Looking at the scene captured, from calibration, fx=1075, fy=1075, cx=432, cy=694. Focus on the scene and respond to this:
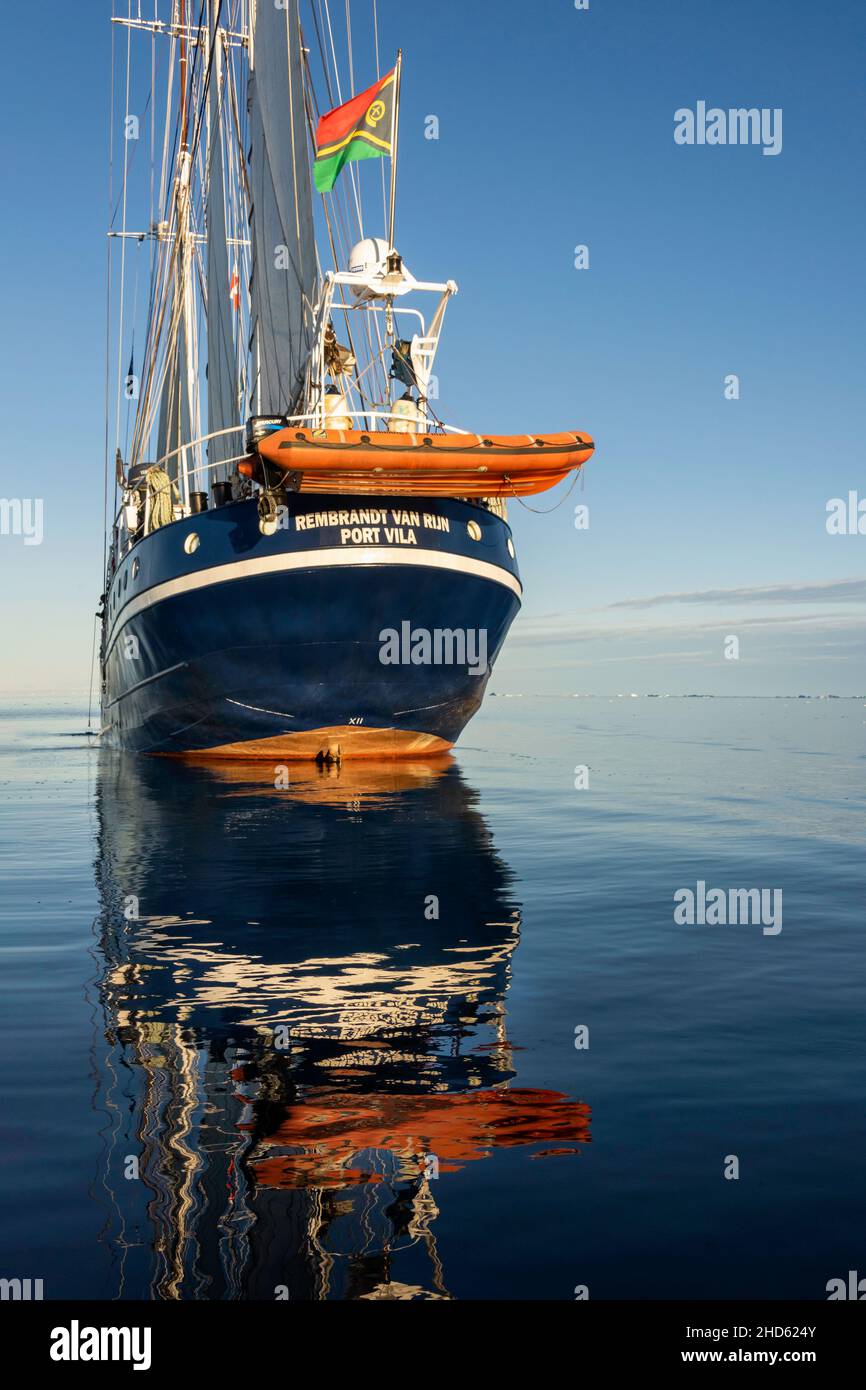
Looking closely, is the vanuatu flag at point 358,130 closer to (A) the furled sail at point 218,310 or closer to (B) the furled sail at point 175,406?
(A) the furled sail at point 218,310

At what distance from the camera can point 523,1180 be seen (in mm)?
4176

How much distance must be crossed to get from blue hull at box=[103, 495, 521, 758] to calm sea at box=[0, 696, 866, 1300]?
38.4 feet

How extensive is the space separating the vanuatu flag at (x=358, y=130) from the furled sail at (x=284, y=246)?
2.51 m

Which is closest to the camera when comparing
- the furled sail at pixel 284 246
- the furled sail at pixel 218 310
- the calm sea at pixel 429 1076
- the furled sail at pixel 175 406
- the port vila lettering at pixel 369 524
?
the calm sea at pixel 429 1076

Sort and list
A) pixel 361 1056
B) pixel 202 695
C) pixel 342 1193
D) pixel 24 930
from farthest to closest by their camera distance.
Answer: pixel 202 695, pixel 24 930, pixel 361 1056, pixel 342 1193

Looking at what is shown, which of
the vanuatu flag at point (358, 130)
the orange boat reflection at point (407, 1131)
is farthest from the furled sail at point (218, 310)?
the orange boat reflection at point (407, 1131)

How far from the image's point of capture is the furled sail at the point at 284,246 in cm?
2842

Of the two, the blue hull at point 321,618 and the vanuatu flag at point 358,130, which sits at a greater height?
the vanuatu flag at point 358,130

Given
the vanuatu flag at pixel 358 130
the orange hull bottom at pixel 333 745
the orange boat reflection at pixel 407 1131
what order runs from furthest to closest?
the orange hull bottom at pixel 333 745 → the vanuatu flag at pixel 358 130 → the orange boat reflection at pixel 407 1131

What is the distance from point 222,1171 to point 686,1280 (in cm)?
179

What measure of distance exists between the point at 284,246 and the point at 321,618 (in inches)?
441

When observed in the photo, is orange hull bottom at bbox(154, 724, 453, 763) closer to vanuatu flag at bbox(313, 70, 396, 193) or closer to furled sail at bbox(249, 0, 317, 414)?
furled sail at bbox(249, 0, 317, 414)
